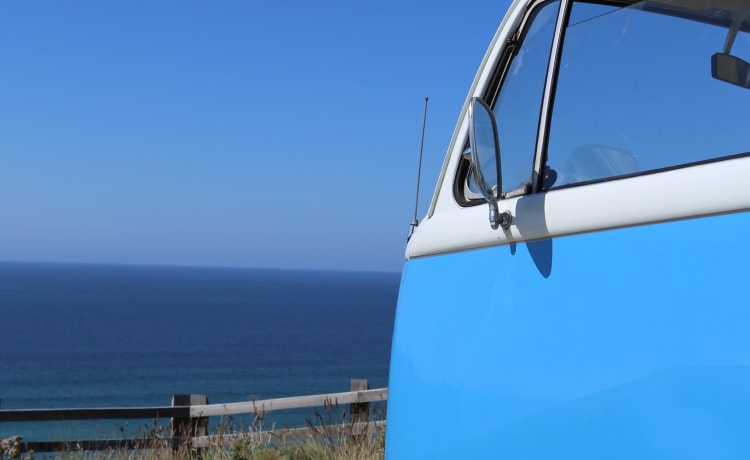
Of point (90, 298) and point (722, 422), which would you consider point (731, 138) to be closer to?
point (722, 422)

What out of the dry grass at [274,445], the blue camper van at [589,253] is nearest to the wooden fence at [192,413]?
the dry grass at [274,445]

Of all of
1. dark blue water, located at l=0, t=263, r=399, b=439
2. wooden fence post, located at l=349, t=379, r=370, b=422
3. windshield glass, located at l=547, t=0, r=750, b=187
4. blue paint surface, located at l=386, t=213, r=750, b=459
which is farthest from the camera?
dark blue water, located at l=0, t=263, r=399, b=439

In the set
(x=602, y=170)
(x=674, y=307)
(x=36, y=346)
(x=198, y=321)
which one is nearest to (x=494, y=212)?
(x=602, y=170)

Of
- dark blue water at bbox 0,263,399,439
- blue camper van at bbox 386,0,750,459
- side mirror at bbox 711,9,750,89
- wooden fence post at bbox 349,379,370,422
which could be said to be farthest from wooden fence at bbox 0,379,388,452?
dark blue water at bbox 0,263,399,439

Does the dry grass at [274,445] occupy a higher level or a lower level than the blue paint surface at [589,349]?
lower

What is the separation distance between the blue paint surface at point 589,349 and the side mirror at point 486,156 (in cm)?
11

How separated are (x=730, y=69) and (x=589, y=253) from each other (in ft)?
2.10

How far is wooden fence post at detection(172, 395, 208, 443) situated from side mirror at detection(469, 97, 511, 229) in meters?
7.48

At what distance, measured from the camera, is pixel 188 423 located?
9805mm

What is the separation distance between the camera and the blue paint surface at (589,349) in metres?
1.39

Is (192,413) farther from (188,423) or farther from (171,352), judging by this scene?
(171,352)

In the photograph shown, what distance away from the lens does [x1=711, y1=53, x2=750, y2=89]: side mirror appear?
193 centimetres

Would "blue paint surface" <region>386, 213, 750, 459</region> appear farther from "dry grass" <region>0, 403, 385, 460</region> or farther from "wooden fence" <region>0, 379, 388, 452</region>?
"wooden fence" <region>0, 379, 388, 452</region>

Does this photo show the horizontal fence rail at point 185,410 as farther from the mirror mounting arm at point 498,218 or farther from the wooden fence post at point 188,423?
the mirror mounting arm at point 498,218
